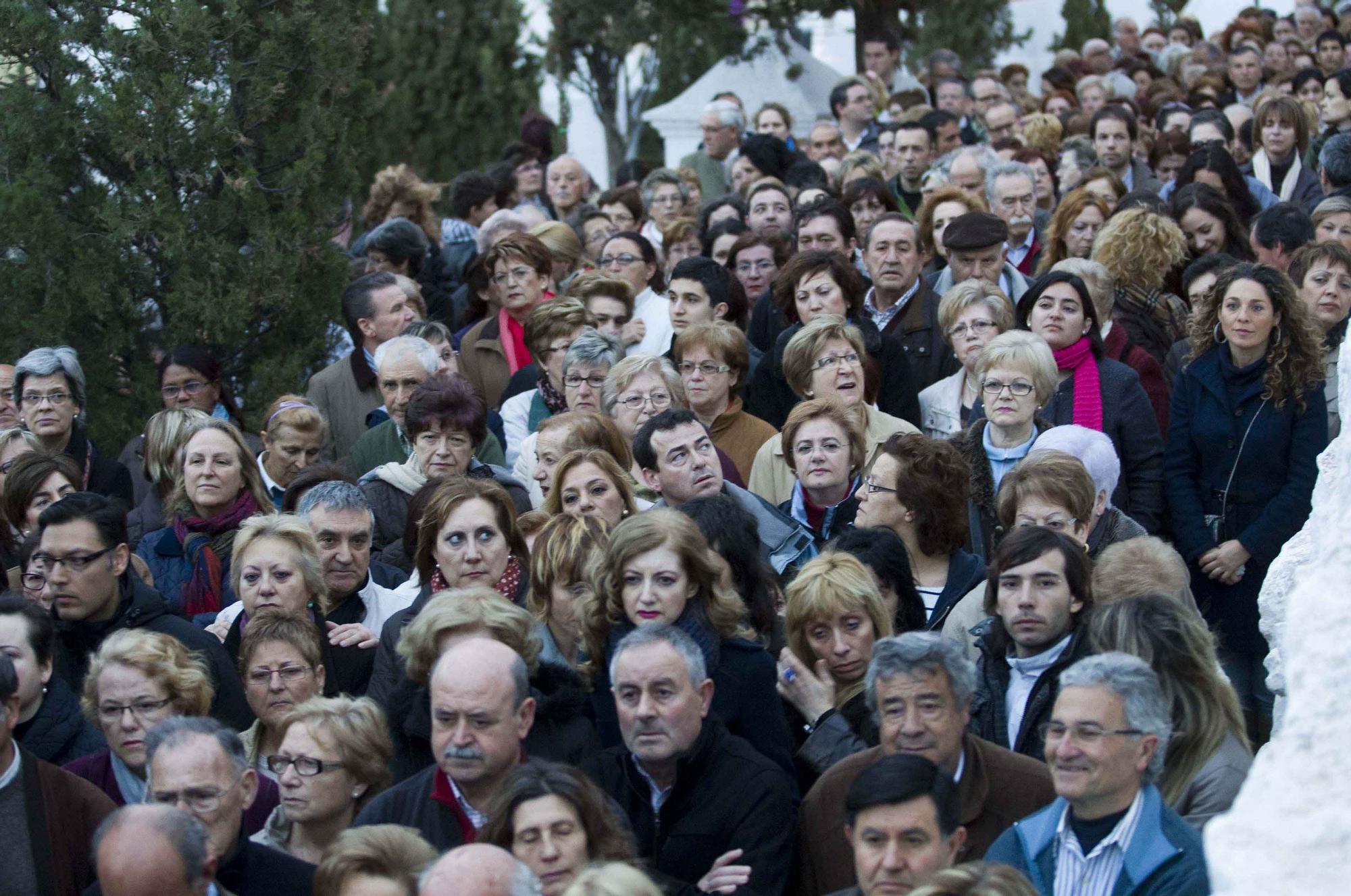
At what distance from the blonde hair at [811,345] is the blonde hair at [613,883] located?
3871 millimetres

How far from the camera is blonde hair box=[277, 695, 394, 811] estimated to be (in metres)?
4.96

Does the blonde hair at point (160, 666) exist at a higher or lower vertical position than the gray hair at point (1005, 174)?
lower

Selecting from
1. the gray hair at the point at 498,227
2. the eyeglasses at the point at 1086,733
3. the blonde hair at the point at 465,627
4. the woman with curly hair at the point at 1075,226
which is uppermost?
the gray hair at the point at 498,227

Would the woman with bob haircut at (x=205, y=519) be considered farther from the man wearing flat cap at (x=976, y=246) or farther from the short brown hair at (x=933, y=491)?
the man wearing flat cap at (x=976, y=246)

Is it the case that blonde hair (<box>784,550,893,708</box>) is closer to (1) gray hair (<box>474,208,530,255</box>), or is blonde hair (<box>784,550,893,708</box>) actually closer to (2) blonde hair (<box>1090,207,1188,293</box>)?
(2) blonde hair (<box>1090,207,1188,293</box>)

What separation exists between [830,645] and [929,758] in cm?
88

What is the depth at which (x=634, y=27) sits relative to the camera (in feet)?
53.8

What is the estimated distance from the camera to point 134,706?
515cm

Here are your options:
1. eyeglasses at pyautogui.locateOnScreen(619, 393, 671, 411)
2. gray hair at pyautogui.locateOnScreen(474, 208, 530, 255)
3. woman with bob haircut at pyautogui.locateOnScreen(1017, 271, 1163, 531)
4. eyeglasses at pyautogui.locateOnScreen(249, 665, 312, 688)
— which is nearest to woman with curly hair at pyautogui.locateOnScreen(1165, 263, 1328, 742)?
woman with bob haircut at pyautogui.locateOnScreen(1017, 271, 1163, 531)

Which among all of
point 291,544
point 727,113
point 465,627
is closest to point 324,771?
point 465,627

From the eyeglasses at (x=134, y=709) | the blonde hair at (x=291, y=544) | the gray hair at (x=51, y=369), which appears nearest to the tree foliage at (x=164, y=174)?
the gray hair at (x=51, y=369)

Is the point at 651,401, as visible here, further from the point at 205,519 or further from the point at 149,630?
the point at 149,630

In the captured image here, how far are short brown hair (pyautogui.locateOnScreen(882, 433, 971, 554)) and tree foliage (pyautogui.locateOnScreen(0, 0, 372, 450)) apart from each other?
3186 millimetres

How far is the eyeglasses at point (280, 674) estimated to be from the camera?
550 cm
